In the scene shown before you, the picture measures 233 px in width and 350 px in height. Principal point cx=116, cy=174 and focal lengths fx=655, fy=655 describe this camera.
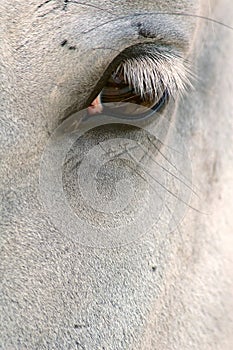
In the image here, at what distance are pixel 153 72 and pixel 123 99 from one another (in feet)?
0.22

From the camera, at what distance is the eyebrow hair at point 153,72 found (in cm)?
104

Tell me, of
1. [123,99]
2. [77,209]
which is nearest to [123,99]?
[123,99]

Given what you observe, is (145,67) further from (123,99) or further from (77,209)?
(77,209)

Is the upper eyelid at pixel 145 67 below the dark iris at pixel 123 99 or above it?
above

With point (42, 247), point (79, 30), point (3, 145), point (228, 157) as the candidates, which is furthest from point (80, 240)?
point (228, 157)

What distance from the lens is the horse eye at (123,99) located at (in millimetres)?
1050

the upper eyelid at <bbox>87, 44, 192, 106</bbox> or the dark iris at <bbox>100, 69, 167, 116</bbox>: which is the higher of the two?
the upper eyelid at <bbox>87, 44, 192, 106</bbox>

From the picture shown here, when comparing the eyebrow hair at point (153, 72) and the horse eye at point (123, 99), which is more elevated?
the eyebrow hair at point (153, 72)

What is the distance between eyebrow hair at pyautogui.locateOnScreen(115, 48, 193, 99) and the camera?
1.04 metres

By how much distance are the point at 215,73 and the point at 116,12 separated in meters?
0.36

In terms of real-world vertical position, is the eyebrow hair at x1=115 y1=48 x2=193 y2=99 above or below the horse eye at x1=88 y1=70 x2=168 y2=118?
above

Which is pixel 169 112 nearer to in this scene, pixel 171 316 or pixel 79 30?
pixel 79 30

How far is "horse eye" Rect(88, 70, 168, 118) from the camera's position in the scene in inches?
41.3

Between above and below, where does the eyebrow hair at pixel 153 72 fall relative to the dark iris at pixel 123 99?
above
